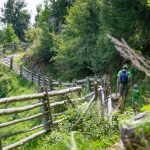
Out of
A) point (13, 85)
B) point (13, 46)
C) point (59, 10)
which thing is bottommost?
point (13, 85)

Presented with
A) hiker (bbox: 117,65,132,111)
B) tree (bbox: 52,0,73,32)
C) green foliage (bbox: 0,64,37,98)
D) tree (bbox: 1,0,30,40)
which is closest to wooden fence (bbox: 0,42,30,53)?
tree (bbox: 52,0,73,32)

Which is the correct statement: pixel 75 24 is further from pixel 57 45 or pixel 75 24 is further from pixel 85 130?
pixel 85 130

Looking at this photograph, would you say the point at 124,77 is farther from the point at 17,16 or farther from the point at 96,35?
the point at 17,16

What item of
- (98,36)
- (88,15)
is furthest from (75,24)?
(98,36)

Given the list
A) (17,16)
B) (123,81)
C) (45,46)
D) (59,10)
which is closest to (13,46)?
(59,10)

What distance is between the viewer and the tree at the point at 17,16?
252 ft

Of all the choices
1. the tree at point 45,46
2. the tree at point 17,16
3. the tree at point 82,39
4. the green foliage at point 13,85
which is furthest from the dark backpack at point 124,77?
the tree at point 17,16

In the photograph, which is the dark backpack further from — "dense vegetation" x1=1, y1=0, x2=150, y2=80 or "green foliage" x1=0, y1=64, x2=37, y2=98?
"green foliage" x1=0, y1=64, x2=37, y2=98

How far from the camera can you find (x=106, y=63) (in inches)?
1040

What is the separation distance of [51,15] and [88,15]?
1503 cm

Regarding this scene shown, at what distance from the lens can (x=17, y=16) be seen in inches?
3059

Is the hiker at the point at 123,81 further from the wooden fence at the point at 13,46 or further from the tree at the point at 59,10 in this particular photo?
the wooden fence at the point at 13,46

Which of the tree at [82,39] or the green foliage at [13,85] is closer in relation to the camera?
the tree at [82,39]

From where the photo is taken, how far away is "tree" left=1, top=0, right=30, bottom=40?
252 ft
